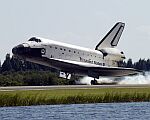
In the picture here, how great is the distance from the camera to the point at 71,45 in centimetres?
7150

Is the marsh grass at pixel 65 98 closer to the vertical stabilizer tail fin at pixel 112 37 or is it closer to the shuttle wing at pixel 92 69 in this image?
the shuttle wing at pixel 92 69

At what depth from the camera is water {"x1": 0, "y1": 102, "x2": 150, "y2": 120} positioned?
3647 centimetres

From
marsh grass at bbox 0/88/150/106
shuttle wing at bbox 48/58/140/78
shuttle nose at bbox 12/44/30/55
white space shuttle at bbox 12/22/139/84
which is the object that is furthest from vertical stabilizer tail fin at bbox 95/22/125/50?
marsh grass at bbox 0/88/150/106

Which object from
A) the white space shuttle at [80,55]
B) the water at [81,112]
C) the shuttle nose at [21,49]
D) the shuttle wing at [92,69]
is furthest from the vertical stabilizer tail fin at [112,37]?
the water at [81,112]

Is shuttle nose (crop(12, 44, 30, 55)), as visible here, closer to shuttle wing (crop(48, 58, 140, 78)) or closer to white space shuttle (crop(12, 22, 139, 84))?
white space shuttle (crop(12, 22, 139, 84))

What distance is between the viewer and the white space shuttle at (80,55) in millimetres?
68062

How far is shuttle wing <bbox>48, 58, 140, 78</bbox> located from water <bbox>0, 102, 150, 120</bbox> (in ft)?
90.0

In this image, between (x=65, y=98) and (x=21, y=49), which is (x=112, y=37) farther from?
(x=65, y=98)

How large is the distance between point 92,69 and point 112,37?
8.98 m

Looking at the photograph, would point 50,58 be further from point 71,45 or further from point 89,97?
point 89,97

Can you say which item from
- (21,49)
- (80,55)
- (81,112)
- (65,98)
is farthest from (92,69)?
(81,112)

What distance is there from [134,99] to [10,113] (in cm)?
1074

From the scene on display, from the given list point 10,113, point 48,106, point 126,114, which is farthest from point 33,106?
point 126,114

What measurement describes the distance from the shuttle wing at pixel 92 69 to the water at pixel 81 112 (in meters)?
27.4
